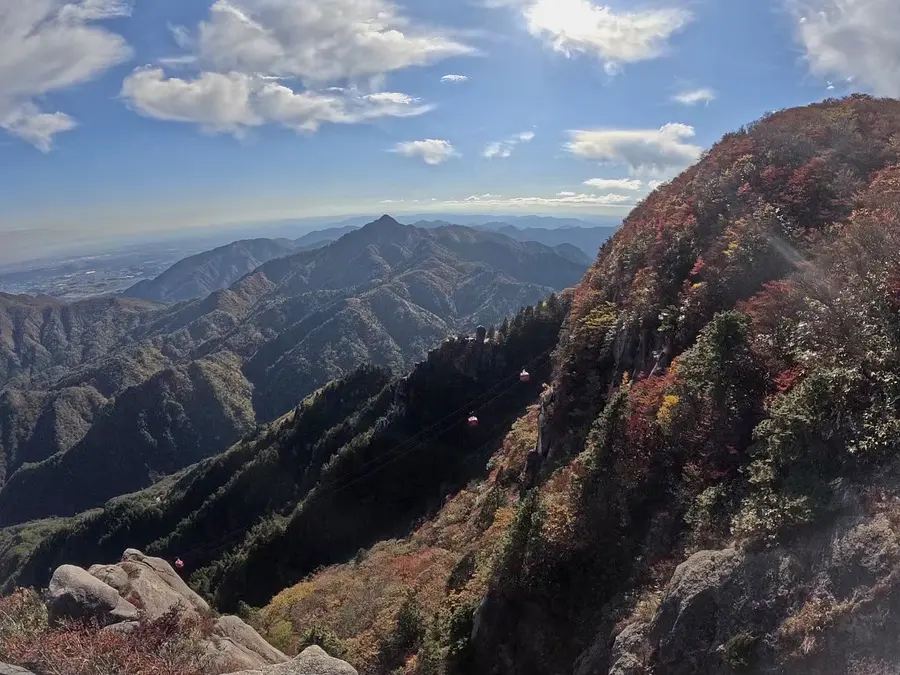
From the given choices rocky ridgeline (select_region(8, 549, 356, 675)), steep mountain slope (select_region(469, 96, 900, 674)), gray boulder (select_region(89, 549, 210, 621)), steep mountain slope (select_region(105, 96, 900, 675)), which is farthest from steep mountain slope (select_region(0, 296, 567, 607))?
steep mountain slope (select_region(469, 96, 900, 674))

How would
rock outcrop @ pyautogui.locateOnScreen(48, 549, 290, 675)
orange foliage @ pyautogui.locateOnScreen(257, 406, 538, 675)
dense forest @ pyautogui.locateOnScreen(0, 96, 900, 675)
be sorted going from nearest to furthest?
1. dense forest @ pyautogui.locateOnScreen(0, 96, 900, 675)
2. rock outcrop @ pyautogui.locateOnScreen(48, 549, 290, 675)
3. orange foliage @ pyautogui.locateOnScreen(257, 406, 538, 675)

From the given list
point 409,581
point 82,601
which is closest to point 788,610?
point 82,601

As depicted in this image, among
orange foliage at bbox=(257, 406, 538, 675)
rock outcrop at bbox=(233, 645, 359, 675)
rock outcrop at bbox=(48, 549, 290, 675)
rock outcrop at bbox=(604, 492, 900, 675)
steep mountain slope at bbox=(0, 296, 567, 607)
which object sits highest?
rock outcrop at bbox=(604, 492, 900, 675)

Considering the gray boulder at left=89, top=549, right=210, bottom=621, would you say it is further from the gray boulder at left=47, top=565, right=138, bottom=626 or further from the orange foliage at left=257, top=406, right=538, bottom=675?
the orange foliage at left=257, top=406, right=538, bottom=675

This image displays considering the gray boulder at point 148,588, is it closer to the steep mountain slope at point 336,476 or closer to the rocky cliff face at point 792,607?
the rocky cliff face at point 792,607

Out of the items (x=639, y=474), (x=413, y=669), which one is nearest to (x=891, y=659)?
(x=639, y=474)

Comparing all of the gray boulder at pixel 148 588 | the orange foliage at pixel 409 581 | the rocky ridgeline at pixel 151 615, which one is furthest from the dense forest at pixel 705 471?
the gray boulder at pixel 148 588

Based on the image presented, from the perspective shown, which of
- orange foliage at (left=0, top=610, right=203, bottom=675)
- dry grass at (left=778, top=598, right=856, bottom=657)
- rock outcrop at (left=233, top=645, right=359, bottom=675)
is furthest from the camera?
rock outcrop at (left=233, top=645, right=359, bottom=675)

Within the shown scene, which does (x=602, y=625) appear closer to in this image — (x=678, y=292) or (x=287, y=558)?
(x=678, y=292)
